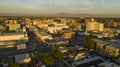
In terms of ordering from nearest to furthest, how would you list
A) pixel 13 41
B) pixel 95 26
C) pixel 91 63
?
pixel 91 63
pixel 13 41
pixel 95 26

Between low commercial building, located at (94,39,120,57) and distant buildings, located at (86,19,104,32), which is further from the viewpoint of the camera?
distant buildings, located at (86,19,104,32)

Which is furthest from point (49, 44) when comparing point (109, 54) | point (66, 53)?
point (109, 54)

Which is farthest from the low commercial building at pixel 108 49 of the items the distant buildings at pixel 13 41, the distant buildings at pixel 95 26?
the distant buildings at pixel 95 26

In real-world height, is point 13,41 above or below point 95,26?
below

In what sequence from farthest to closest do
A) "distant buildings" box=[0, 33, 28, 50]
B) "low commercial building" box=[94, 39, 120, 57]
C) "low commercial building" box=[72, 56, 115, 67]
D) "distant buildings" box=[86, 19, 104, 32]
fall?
"distant buildings" box=[86, 19, 104, 32] → "distant buildings" box=[0, 33, 28, 50] → "low commercial building" box=[94, 39, 120, 57] → "low commercial building" box=[72, 56, 115, 67]

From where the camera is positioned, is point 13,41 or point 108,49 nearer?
point 108,49

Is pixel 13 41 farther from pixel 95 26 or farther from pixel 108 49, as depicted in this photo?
pixel 95 26

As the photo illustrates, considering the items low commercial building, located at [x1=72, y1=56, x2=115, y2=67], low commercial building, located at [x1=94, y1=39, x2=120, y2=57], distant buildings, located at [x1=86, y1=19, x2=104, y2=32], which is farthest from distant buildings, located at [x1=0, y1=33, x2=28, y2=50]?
distant buildings, located at [x1=86, y1=19, x2=104, y2=32]

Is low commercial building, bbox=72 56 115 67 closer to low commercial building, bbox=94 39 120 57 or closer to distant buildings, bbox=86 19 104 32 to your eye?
low commercial building, bbox=94 39 120 57

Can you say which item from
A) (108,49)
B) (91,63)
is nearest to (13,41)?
(91,63)

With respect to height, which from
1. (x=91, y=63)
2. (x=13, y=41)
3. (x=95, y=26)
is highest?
(x=95, y=26)

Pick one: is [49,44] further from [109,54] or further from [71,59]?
[109,54]
